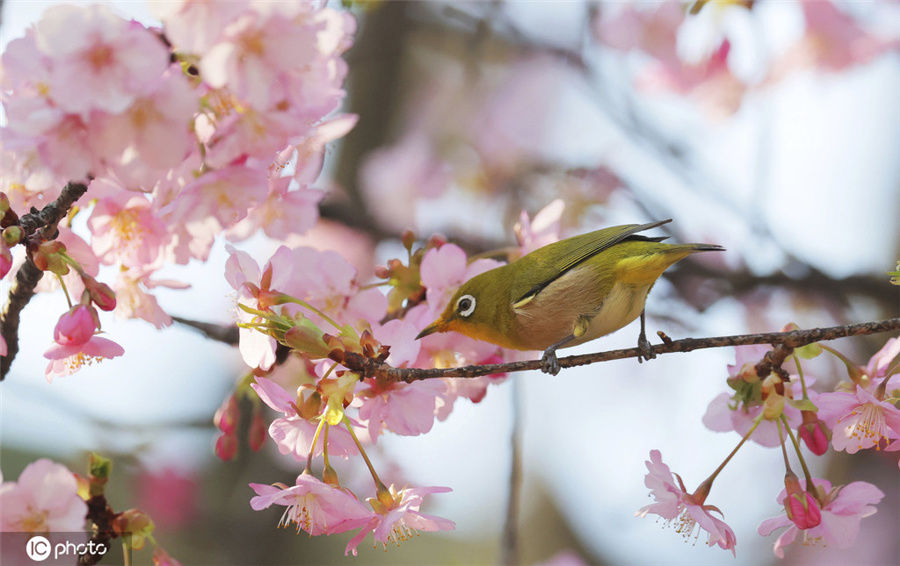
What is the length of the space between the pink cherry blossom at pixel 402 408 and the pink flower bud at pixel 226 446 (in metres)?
0.52

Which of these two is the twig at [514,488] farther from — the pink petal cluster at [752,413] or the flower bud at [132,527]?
the flower bud at [132,527]

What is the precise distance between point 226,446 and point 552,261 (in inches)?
41.9

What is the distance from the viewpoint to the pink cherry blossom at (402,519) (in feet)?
5.31

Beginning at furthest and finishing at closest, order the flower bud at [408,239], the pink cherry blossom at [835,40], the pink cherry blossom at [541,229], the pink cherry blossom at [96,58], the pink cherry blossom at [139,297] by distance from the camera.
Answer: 1. the pink cherry blossom at [835,40]
2. the pink cherry blossom at [541,229]
3. the flower bud at [408,239]
4. the pink cherry blossom at [139,297]
5. the pink cherry blossom at [96,58]

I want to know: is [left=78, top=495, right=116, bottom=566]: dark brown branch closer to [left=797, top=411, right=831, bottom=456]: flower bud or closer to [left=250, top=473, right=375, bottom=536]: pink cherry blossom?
[left=250, top=473, right=375, bottom=536]: pink cherry blossom

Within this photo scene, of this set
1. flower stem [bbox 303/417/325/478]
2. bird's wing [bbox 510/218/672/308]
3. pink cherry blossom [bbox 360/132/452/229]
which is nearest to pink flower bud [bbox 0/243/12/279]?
flower stem [bbox 303/417/325/478]

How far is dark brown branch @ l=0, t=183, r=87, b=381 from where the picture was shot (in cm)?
152

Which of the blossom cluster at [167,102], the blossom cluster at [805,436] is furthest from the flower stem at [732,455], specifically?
the blossom cluster at [167,102]

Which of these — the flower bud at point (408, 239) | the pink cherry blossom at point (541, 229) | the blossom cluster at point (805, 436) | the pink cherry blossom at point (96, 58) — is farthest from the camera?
the pink cherry blossom at point (541, 229)

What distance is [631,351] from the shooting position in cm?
157

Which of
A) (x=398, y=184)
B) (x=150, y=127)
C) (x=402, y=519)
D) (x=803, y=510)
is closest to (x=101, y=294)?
(x=150, y=127)

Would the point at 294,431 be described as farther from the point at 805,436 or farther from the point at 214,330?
the point at 805,436

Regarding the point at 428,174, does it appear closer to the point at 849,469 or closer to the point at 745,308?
the point at 745,308

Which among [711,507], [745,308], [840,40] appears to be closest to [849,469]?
[745,308]
